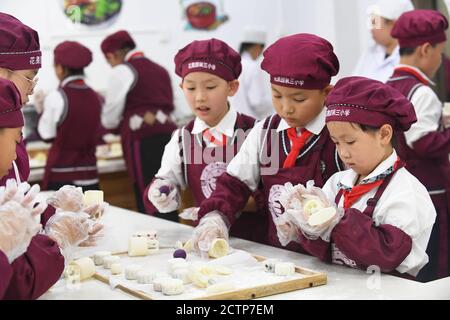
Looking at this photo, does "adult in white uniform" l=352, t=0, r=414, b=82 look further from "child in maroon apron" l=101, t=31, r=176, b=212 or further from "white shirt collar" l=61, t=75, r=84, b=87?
"white shirt collar" l=61, t=75, r=84, b=87

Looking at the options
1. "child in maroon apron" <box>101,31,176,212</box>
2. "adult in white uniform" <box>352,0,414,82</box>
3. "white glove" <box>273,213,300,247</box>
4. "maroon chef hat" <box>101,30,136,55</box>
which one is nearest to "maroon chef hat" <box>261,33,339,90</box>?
"white glove" <box>273,213,300,247</box>

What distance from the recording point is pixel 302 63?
1929mm

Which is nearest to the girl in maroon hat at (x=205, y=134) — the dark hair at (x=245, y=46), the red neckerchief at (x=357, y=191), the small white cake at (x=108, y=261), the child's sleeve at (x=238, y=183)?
the child's sleeve at (x=238, y=183)

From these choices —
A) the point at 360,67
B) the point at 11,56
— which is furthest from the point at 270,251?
the point at 360,67

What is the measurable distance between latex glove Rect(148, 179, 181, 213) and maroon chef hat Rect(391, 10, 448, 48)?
105 cm

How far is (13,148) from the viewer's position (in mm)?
1487

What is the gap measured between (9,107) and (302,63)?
0.79 meters

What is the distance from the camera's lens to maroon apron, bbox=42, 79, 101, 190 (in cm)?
377

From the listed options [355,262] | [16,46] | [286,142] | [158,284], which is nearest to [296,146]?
[286,142]

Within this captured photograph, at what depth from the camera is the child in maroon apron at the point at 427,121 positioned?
2.65 m

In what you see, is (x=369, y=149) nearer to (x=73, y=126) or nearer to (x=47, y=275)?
(x=47, y=275)

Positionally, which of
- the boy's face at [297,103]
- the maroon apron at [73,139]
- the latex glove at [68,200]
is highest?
the boy's face at [297,103]

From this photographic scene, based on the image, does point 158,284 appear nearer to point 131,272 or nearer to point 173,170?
point 131,272

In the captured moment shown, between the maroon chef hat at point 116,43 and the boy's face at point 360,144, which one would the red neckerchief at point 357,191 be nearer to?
the boy's face at point 360,144
